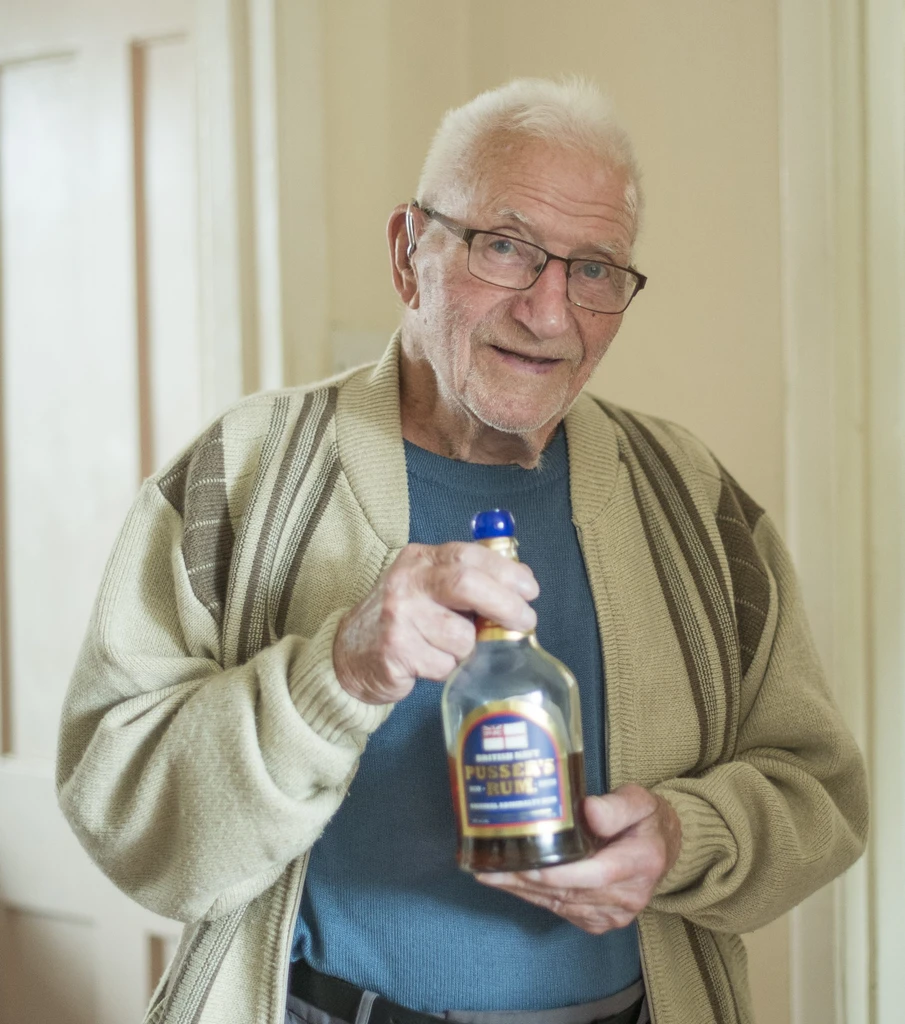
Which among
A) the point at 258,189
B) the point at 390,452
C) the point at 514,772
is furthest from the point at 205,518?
the point at 258,189

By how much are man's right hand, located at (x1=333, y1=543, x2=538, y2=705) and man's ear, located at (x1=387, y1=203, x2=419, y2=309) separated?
1.24 feet

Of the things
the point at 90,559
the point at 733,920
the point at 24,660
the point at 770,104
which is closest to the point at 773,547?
the point at 733,920

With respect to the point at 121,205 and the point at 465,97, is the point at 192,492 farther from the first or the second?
the point at 465,97

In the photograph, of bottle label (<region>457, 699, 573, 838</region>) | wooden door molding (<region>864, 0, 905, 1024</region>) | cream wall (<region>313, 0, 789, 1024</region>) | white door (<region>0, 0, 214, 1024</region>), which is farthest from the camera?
white door (<region>0, 0, 214, 1024</region>)

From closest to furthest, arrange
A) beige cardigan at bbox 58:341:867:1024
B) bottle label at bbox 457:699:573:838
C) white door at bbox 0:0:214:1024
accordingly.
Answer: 1. bottle label at bbox 457:699:573:838
2. beige cardigan at bbox 58:341:867:1024
3. white door at bbox 0:0:214:1024

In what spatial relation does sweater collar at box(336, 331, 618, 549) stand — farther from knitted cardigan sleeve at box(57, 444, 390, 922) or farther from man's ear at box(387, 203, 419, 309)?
knitted cardigan sleeve at box(57, 444, 390, 922)

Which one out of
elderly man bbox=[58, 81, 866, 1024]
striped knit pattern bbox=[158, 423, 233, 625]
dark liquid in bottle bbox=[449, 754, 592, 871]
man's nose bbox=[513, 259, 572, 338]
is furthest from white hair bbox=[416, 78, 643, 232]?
dark liquid in bottle bbox=[449, 754, 592, 871]

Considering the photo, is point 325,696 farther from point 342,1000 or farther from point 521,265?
point 521,265

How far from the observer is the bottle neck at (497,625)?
0.77 m

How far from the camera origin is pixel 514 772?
2.45 ft

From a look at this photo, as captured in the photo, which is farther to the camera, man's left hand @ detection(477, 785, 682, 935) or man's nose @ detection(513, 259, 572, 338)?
man's nose @ detection(513, 259, 572, 338)

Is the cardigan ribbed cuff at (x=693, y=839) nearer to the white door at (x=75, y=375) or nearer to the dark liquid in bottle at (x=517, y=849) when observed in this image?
the dark liquid in bottle at (x=517, y=849)

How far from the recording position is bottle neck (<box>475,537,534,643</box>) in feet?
2.54

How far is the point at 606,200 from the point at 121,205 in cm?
95
